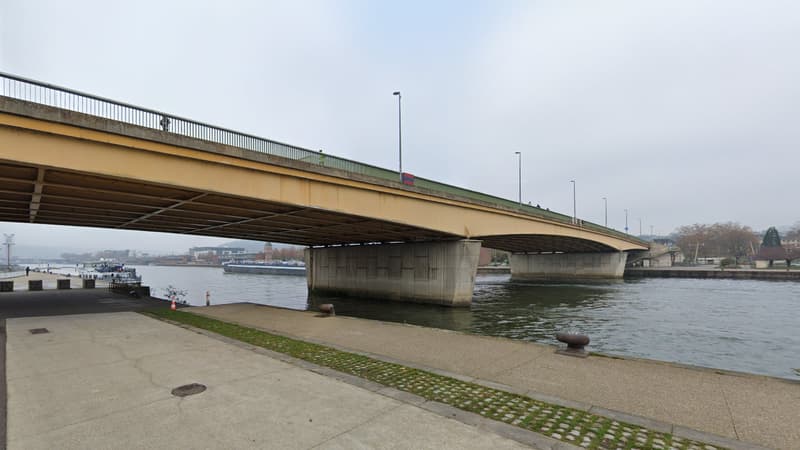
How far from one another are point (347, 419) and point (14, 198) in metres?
24.5

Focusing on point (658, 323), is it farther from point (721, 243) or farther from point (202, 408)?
point (721, 243)

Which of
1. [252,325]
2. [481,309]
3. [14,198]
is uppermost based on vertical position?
[14,198]

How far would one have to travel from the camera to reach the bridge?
43.1 ft

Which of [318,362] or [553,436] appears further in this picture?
[318,362]

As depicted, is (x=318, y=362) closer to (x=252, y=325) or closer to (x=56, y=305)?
(x=252, y=325)

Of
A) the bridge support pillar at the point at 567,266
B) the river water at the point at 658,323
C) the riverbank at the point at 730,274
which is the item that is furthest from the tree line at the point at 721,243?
the river water at the point at 658,323

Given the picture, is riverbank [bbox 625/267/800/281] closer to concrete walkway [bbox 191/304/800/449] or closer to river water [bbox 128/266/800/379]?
river water [bbox 128/266/800/379]

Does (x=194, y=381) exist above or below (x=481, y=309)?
above

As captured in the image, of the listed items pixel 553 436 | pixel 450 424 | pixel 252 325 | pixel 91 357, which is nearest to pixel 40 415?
pixel 91 357

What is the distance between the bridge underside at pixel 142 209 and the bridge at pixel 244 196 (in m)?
0.09

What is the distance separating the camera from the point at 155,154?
1481 cm

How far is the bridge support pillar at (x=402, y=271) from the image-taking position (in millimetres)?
29250

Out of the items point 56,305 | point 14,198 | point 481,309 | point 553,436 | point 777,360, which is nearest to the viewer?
point 553,436

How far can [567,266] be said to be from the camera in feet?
230
